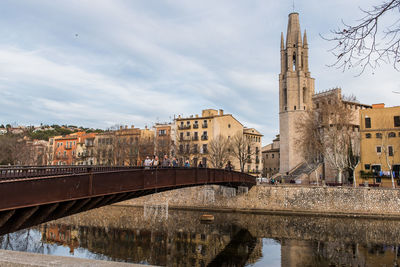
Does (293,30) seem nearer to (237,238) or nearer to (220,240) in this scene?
(237,238)

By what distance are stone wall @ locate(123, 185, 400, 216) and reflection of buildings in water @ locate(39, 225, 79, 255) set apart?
12657mm

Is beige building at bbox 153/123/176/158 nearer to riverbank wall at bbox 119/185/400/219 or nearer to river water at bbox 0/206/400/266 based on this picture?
riverbank wall at bbox 119/185/400/219

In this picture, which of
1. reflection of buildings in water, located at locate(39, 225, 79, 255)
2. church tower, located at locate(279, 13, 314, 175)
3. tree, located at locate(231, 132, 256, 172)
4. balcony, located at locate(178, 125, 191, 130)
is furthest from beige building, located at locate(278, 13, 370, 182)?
reflection of buildings in water, located at locate(39, 225, 79, 255)

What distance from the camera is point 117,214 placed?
1455 inches

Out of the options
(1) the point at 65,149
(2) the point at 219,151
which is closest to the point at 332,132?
(2) the point at 219,151

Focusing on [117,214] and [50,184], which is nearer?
[50,184]

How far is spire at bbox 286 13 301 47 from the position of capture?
67.3m

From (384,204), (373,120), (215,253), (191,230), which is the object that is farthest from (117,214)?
(373,120)

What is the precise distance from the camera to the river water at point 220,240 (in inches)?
803

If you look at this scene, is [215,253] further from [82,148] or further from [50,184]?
[82,148]

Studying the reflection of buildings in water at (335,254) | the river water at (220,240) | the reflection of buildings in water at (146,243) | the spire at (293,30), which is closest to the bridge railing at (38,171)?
the reflection of buildings in water at (146,243)

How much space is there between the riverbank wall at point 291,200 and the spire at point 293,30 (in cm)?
3952

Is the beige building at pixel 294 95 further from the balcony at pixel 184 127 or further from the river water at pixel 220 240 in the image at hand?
the river water at pixel 220 240

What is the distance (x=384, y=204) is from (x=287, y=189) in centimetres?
962
